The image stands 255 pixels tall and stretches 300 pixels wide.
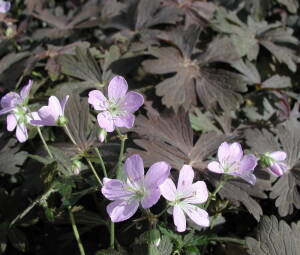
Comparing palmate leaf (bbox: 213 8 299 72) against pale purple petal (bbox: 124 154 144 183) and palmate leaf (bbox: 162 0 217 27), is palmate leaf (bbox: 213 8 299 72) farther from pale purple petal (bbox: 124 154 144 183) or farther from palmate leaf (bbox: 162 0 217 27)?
pale purple petal (bbox: 124 154 144 183)

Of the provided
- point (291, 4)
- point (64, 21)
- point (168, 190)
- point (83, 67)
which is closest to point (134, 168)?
point (168, 190)

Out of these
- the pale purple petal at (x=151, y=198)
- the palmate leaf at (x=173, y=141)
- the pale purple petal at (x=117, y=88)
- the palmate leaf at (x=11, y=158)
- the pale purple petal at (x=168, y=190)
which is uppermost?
the pale purple petal at (x=117, y=88)

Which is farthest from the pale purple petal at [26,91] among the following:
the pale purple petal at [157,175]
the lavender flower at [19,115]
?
the pale purple petal at [157,175]

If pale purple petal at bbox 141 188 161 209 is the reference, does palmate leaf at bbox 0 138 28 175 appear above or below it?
below

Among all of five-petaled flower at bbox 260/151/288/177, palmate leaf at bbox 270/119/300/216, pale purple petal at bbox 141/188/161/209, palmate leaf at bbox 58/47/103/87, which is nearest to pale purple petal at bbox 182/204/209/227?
pale purple petal at bbox 141/188/161/209

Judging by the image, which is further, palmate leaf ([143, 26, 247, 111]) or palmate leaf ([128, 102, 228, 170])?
palmate leaf ([143, 26, 247, 111])

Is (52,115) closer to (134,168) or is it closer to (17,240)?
(134,168)

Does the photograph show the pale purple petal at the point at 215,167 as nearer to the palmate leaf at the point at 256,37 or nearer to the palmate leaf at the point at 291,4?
the palmate leaf at the point at 256,37
